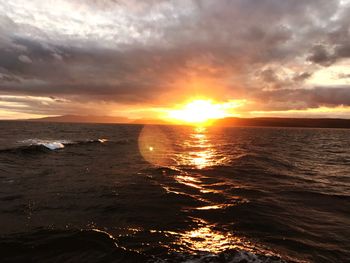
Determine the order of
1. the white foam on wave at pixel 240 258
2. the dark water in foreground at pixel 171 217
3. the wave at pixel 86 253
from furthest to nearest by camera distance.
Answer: the dark water in foreground at pixel 171 217
the wave at pixel 86 253
the white foam on wave at pixel 240 258

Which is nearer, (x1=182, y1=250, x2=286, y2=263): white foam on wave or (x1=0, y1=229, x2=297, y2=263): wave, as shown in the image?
(x1=182, y1=250, x2=286, y2=263): white foam on wave

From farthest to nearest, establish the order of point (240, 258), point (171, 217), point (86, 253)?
point (171, 217)
point (86, 253)
point (240, 258)

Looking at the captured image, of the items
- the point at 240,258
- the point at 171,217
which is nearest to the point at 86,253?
the point at 171,217

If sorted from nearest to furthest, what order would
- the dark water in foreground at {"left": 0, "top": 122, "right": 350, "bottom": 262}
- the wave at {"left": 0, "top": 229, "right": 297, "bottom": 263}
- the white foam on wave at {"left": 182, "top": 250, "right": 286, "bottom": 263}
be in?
the white foam on wave at {"left": 182, "top": 250, "right": 286, "bottom": 263} < the wave at {"left": 0, "top": 229, "right": 297, "bottom": 263} < the dark water in foreground at {"left": 0, "top": 122, "right": 350, "bottom": 262}

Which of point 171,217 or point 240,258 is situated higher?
point 240,258

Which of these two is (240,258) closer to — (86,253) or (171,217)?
(171,217)

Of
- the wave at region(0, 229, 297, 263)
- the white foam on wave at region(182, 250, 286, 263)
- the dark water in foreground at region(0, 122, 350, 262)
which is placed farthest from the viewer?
the dark water in foreground at region(0, 122, 350, 262)

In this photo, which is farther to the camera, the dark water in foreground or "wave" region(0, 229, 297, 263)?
the dark water in foreground

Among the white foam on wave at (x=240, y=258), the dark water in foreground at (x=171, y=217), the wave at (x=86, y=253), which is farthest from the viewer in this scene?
the dark water in foreground at (x=171, y=217)

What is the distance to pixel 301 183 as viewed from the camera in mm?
19406

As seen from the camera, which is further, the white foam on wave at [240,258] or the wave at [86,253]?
the wave at [86,253]

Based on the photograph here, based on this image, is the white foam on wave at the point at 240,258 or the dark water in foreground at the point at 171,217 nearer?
the white foam on wave at the point at 240,258

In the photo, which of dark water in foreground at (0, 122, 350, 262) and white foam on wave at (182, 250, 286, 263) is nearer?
white foam on wave at (182, 250, 286, 263)

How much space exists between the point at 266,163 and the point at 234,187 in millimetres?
12437
